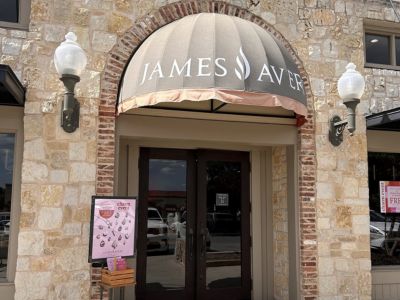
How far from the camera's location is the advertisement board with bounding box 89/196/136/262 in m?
5.16

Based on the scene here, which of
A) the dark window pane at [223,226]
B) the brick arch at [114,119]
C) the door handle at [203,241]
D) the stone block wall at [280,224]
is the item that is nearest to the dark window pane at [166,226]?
the door handle at [203,241]

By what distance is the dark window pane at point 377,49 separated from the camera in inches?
308

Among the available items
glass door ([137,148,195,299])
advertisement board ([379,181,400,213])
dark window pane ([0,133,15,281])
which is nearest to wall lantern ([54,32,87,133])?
dark window pane ([0,133,15,281])

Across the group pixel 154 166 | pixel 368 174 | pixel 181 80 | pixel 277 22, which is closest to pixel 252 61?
pixel 181 80

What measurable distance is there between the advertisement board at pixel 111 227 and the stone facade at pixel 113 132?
0.72 metres

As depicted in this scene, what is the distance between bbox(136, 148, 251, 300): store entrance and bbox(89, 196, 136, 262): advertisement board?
154 centimetres

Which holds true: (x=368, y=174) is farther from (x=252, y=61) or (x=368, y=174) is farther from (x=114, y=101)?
(x=114, y=101)

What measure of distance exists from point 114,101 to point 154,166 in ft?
4.70

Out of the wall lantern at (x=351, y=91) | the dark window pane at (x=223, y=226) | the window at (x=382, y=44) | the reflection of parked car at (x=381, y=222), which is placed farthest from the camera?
the window at (x=382, y=44)

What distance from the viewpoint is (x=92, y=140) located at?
603 centimetres

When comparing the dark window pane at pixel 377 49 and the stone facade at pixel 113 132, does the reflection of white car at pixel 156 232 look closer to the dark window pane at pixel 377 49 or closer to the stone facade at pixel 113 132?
the stone facade at pixel 113 132

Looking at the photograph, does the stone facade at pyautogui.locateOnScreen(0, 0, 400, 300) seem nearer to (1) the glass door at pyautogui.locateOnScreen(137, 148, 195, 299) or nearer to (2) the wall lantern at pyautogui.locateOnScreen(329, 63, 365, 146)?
(2) the wall lantern at pyautogui.locateOnScreen(329, 63, 365, 146)

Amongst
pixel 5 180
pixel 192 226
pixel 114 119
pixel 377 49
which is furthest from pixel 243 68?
pixel 377 49

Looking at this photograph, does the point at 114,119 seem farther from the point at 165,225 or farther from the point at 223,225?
the point at 223,225
